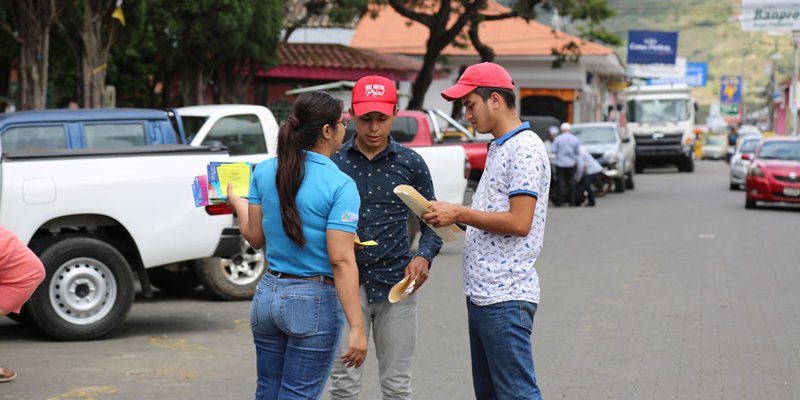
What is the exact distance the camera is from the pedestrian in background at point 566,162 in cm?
2603

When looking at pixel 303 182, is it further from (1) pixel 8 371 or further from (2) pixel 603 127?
(2) pixel 603 127

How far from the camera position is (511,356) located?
5125mm

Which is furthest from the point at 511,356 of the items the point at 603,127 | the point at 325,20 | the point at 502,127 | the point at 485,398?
the point at 325,20

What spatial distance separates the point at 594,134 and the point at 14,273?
2762 centimetres

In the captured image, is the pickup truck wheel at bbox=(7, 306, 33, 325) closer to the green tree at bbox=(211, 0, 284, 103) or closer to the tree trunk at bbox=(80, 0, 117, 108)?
the tree trunk at bbox=(80, 0, 117, 108)

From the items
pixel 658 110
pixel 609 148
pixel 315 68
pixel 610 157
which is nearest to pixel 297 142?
pixel 610 157

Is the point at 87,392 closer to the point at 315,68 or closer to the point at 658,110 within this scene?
the point at 315,68

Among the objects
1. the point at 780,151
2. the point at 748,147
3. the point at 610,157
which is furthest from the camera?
the point at 748,147

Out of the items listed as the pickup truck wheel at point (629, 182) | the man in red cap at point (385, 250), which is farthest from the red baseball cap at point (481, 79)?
the pickup truck wheel at point (629, 182)

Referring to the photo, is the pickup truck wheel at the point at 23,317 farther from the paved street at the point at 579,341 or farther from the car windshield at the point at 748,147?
the car windshield at the point at 748,147

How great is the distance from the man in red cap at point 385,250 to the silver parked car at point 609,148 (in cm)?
2582

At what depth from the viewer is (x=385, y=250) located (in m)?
5.78

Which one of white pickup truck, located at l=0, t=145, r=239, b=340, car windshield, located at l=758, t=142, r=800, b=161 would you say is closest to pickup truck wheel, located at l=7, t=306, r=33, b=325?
white pickup truck, located at l=0, t=145, r=239, b=340

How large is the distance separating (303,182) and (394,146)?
1242 millimetres
